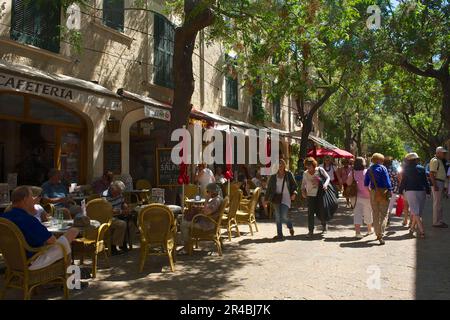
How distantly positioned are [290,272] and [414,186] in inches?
171

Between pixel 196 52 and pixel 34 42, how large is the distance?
7.79m

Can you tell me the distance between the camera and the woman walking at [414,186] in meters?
9.11

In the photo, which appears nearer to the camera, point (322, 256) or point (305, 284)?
point (305, 284)

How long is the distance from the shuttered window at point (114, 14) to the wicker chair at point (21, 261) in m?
8.70

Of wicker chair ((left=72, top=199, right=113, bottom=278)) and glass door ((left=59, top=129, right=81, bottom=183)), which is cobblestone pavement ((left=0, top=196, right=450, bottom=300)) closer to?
wicker chair ((left=72, top=199, right=113, bottom=278))

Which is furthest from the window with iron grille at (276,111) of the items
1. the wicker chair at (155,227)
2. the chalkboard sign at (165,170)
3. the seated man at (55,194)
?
the wicker chair at (155,227)

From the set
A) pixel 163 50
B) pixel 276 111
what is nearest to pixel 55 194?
pixel 163 50

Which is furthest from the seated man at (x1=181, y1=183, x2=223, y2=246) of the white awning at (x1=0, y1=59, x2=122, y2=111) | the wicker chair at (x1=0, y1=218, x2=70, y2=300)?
the white awning at (x1=0, y1=59, x2=122, y2=111)

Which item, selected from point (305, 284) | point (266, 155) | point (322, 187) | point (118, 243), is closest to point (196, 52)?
point (266, 155)

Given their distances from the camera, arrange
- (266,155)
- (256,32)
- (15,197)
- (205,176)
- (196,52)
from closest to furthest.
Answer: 1. (15,197)
2. (256,32)
3. (205,176)
4. (196,52)
5. (266,155)

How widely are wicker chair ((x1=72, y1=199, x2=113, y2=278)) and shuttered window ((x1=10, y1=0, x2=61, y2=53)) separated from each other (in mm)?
4693

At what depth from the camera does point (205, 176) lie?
1275 cm

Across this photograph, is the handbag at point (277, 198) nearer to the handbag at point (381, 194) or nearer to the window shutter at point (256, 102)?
the handbag at point (381, 194)

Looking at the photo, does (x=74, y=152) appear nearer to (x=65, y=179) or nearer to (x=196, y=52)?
(x=65, y=179)
